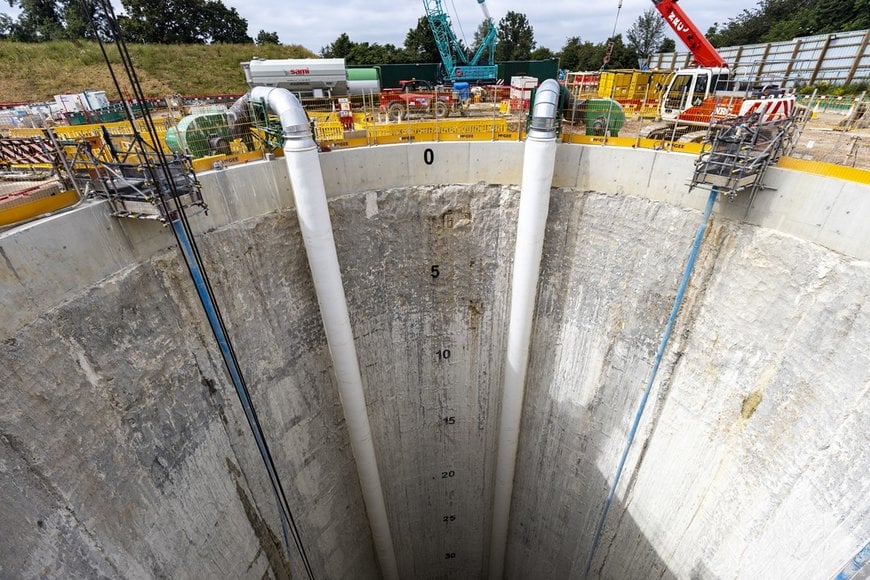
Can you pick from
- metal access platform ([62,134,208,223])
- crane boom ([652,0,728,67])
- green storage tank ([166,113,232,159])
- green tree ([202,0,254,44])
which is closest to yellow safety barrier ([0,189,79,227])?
metal access platform ([62,134,208,223])

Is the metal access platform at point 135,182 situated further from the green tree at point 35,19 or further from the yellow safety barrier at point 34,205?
the green tree at point 35,19

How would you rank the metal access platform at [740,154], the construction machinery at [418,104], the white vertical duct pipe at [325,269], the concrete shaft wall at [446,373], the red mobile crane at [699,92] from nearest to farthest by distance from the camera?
the concrete shaft wall at [446,373] → the metal access platform at [740,154] → the white vertical duct pipe at [325,269] → the red mobile crane at [699,92] → the construction machinery at [418,104]

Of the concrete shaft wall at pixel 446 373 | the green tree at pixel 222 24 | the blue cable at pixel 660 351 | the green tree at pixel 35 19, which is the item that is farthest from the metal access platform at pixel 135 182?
the green tree at pixel 35 19

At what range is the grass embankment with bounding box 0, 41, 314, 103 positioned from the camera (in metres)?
24.9

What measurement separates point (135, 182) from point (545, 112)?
7.63m

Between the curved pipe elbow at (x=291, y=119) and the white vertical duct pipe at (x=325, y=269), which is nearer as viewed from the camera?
the curved pipe elbow at (x=291, y=119)

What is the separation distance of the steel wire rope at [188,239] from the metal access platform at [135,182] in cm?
4

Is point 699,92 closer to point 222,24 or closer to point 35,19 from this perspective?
point 222,24

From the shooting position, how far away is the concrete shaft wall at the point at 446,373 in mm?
6500

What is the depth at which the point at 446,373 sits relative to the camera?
12.7m

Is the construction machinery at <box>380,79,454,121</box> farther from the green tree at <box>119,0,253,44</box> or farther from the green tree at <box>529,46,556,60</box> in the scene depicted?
the green tree at <box>529,46,556,60</box>

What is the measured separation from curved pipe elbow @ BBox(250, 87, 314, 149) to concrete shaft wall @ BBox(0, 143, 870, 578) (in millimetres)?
1378

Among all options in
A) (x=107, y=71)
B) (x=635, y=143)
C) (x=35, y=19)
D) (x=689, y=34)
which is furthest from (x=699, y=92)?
(x=35, y=19)

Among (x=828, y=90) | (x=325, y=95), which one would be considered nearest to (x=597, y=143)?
(x=325, y=95)
